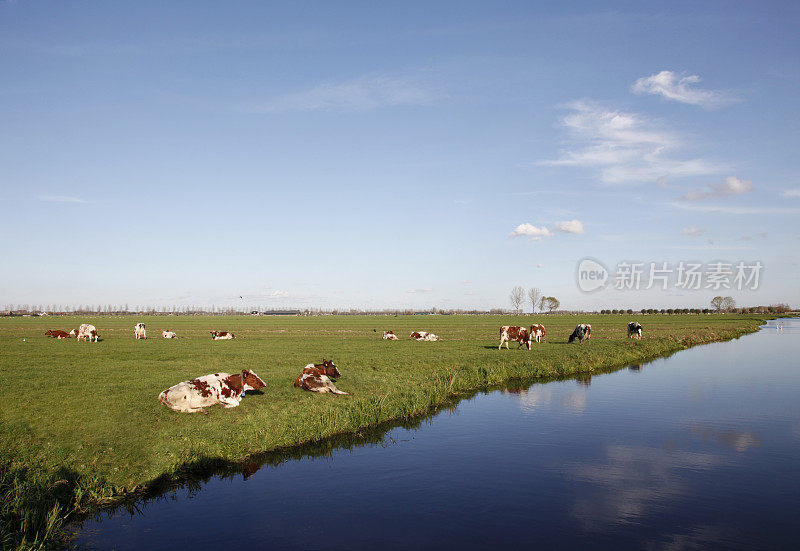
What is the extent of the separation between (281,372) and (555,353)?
75.7ft

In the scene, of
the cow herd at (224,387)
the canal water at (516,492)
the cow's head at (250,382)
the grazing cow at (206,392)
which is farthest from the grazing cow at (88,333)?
the canal water at (516,492)

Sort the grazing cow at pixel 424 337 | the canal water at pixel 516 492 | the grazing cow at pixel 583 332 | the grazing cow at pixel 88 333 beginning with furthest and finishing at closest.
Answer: the grazing cow at pixel 424 337
the grazing cow at pixel 583 332
the grazing cow at pixel 88 333
the canal water at pixel 516 492

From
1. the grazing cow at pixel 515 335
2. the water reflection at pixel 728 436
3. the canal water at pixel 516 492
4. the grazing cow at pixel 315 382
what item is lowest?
the canal water at pixel 516 492

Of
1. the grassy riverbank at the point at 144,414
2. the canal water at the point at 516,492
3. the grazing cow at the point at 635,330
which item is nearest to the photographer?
the canal water at the point at 516,492

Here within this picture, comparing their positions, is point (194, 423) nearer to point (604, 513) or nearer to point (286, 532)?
point (286, 532)

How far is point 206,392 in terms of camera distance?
18.4 metres

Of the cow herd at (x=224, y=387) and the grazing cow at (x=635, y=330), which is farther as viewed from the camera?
the grazing cow at (x=635, y=330)

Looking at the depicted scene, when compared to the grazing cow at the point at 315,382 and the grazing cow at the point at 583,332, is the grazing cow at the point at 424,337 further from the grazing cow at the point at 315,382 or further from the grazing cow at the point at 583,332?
the grazing cow at the point at 315,382

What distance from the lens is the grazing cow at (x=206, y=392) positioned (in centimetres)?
1766

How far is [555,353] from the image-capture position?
39531 millimetres

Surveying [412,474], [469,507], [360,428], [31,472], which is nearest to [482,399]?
[360,428]

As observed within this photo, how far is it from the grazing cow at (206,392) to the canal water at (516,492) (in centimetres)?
414

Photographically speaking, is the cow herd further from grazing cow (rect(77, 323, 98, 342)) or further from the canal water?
grazing cow (rect(77, 323, 98, 342))

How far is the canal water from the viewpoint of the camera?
10594 mm
